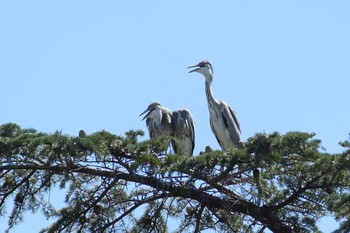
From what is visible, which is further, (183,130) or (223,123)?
(183,130)

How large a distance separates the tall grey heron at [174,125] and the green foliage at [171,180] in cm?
462

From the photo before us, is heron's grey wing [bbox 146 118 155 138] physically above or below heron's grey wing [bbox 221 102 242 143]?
above

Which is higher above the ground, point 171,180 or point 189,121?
point 189,121

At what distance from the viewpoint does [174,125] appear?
18.3m

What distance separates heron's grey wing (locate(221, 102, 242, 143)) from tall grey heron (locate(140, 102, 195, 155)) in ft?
3.18

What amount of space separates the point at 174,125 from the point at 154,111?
435 mm

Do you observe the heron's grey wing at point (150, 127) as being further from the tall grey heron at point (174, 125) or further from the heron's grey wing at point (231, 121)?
the heron's grey wing at point (231, 121)

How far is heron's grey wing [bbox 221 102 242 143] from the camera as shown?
1717 cm

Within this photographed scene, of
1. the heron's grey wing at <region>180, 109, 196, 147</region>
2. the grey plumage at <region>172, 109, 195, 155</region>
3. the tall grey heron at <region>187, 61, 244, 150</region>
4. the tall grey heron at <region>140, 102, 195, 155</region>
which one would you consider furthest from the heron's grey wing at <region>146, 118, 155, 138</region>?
the tall grey heron at <region>187, 61, 244, 150</region>

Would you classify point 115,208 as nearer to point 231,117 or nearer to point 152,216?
point 152,216

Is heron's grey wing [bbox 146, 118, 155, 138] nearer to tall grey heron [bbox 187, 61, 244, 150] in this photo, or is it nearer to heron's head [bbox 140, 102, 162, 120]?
heron's head [bbox 140, 102, 162, 120]

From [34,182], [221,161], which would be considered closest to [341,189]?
[221,161]

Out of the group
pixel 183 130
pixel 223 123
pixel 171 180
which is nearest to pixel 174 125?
pixel 183 130

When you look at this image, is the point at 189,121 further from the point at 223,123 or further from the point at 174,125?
the point at 223,123
